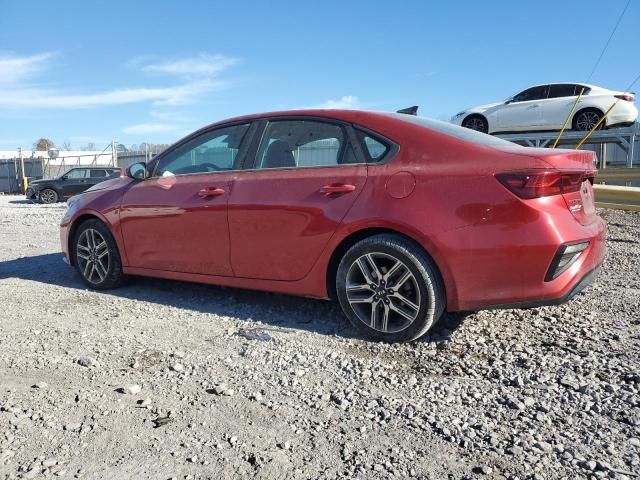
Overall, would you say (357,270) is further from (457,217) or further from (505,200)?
(505,200)

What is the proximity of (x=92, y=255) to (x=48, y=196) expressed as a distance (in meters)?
19.6

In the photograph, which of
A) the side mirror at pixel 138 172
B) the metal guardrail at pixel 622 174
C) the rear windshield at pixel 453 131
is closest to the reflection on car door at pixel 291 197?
the rear windshield at pixel 453 131

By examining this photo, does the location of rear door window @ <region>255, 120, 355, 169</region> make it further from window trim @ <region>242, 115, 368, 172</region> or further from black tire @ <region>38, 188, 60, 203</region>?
black tire @ <region>38, 188, 60, 203</region>

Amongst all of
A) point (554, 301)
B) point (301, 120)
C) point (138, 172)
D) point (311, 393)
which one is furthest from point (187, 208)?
point (554, 301)

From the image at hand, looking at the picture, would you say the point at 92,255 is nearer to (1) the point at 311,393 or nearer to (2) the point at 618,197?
(1) the point at 311,393

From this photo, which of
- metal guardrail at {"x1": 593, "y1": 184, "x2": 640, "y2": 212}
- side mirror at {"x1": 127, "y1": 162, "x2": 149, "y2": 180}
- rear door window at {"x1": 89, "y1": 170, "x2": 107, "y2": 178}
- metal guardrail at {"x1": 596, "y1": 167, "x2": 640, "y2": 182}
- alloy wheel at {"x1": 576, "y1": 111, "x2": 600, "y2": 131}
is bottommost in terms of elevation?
metal guardrail at {"x1": 593, "y1": 184, "x2": 640, "y2": 212}

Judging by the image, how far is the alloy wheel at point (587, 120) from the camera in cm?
1248

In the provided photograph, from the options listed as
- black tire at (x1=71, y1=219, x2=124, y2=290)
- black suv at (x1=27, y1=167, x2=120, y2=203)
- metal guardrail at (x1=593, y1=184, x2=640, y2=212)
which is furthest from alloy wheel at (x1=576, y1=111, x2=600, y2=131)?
black suv at (x1=27, y1=167, x2=120, y2=203)

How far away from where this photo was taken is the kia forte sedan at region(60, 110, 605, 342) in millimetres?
→ 3268

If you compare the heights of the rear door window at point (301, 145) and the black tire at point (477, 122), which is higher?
the black tire at point (477, 122)

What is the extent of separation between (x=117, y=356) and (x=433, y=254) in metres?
2.17

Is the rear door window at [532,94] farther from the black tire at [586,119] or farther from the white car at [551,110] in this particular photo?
the black tire at [586,119]

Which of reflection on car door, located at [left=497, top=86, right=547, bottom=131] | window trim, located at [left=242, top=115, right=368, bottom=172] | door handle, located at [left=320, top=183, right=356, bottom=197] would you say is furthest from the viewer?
reflection on car door, located at [left=497, top=86, right=547, bottom=131]

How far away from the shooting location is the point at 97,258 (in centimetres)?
525
